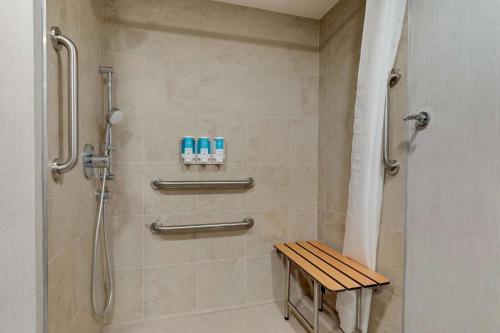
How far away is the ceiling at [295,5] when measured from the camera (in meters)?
1.63

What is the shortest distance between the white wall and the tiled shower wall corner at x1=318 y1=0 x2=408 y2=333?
4.49 ft

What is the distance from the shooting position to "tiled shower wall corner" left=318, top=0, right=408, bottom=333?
116cm

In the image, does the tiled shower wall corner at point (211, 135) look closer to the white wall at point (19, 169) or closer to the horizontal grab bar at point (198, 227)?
the horizontal grab bar at point (198, 227)

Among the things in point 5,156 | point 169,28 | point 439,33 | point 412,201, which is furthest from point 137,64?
point 412,201

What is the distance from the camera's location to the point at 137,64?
1.51 m

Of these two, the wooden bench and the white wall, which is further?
the wooden bench

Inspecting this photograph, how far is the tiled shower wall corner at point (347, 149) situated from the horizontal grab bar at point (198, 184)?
55cm

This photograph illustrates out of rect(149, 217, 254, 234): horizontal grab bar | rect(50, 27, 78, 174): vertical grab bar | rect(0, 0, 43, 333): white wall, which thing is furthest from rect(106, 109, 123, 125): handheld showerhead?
rect(149, 217, 254, 234): horizontal grab bar

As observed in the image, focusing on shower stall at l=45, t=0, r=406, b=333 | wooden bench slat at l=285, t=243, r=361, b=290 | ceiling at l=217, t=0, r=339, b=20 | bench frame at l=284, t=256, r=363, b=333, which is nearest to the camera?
wooden bench slat at l=285, t=243, r=361, b=290

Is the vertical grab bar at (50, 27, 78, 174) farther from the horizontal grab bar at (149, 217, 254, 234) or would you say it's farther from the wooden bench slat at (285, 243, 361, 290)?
the wooden bench slat at (285, 243, 361, 290)

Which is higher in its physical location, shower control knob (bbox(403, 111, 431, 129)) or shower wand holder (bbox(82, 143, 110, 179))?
shower control knob (bbox(403, 111, 431, 129))

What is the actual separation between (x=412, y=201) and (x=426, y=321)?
1.59 feet

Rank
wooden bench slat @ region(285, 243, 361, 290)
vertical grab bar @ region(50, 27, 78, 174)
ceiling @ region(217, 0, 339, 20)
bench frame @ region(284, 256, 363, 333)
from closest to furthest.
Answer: vertical grab bar @ region(50, 27, 78, 174), wooden bench slat @ region(285, 243, 361, 290), bench frame @ region(284, 256, 363, 333), ceiling @ region(217, 0, 339, 20)

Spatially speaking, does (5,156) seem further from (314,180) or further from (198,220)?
(314,180)
